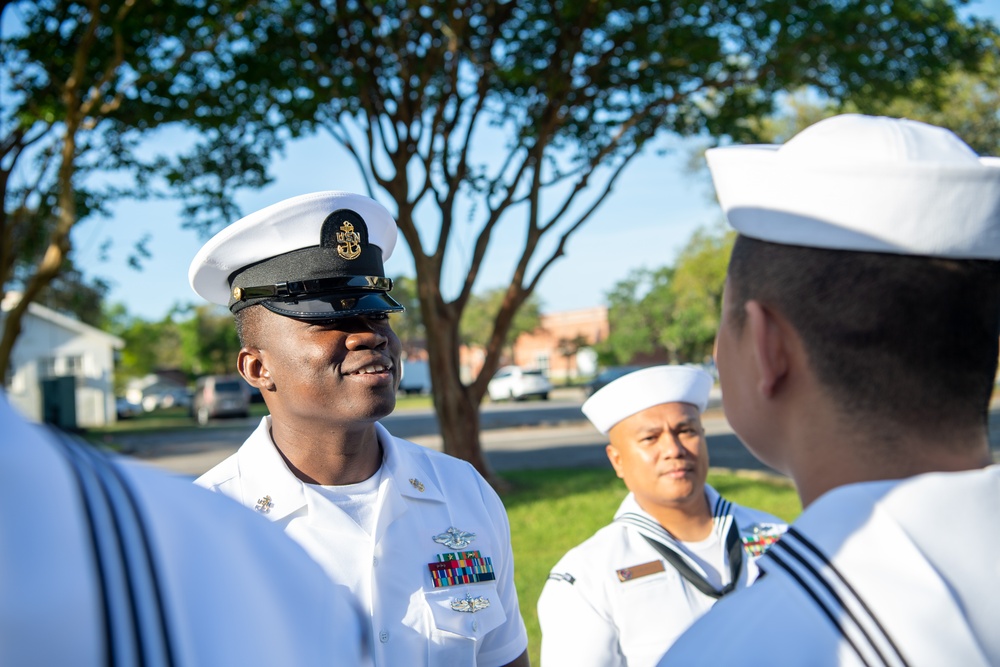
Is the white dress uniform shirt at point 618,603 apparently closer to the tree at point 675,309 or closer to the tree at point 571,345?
the tree at point 675,309

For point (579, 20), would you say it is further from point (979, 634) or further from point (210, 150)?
point (979, 634)

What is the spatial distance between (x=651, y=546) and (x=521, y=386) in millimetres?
39365

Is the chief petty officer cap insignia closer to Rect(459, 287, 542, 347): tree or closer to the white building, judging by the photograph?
the white building

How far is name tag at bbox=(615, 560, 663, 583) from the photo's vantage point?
3.15 m

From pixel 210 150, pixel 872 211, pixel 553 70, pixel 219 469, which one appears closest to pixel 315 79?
pixel 210 150

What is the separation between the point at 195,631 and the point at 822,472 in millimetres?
947

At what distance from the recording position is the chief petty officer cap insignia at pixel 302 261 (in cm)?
262

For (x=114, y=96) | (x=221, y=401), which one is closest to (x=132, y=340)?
(x=221, y=401)

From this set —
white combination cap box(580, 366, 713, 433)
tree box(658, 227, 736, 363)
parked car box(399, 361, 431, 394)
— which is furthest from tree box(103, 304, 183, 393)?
white combination cap box(580, 366, 713, 433)

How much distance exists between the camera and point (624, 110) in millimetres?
11906

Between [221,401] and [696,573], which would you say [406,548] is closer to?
[696,573]

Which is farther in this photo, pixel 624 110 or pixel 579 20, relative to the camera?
pixel 624 110

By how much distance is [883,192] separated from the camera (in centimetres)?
122

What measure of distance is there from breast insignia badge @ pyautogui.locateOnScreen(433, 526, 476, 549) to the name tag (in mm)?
848
